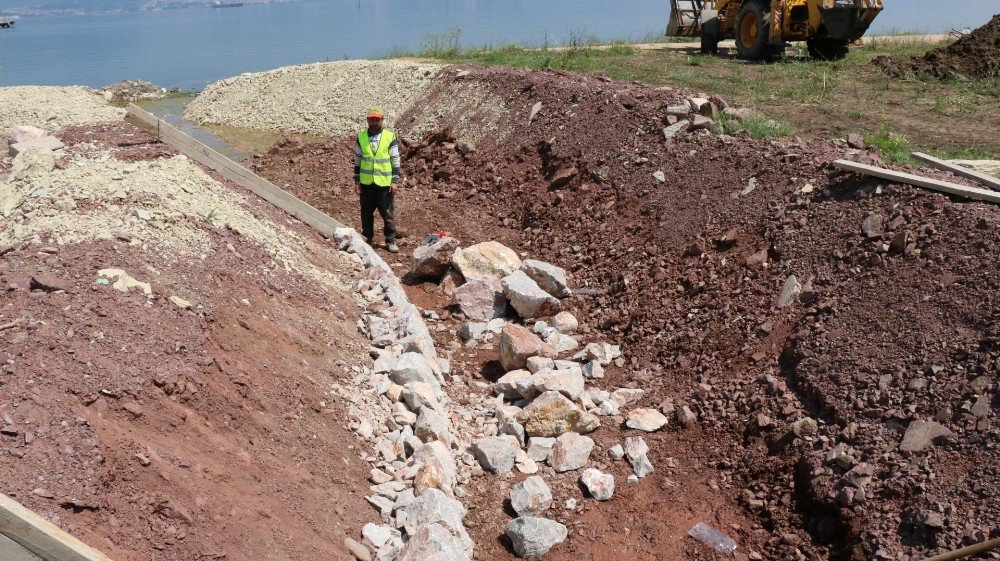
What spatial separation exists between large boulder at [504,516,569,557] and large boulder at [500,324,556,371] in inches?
79.5

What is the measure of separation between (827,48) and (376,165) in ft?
37.7

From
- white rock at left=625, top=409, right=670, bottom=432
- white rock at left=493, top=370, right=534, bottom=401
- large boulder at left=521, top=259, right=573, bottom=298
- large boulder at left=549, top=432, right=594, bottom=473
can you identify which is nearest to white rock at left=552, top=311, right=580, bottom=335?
large boulder at left=521, top=259, right=573, bottom=298

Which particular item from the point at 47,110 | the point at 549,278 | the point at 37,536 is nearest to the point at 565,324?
the point at 549,278

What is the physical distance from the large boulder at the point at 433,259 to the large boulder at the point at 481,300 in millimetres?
679

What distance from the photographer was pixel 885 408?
546 centimetres

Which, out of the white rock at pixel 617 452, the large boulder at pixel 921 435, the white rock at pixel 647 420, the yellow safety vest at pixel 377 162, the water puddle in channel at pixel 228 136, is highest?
the yellow safety vest at pixel 377 162

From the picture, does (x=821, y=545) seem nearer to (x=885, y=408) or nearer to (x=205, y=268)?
(x=885, y=408)

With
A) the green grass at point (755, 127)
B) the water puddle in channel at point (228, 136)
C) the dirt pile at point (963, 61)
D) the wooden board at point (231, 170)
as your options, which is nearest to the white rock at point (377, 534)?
the wooden board at point (231, 170)

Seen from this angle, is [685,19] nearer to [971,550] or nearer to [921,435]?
[921,435]

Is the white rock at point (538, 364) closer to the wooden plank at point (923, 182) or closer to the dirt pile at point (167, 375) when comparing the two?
the dirt pile at point (167, 375)

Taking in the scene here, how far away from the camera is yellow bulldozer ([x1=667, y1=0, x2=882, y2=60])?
15055mm

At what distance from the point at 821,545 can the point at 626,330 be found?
9.91ft

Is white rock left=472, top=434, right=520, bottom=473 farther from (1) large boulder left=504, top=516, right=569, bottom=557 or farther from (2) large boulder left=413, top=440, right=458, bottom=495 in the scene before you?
(1) large boulder left=504, top=516, right=569, bottom=557

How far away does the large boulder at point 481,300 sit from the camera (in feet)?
27.3
